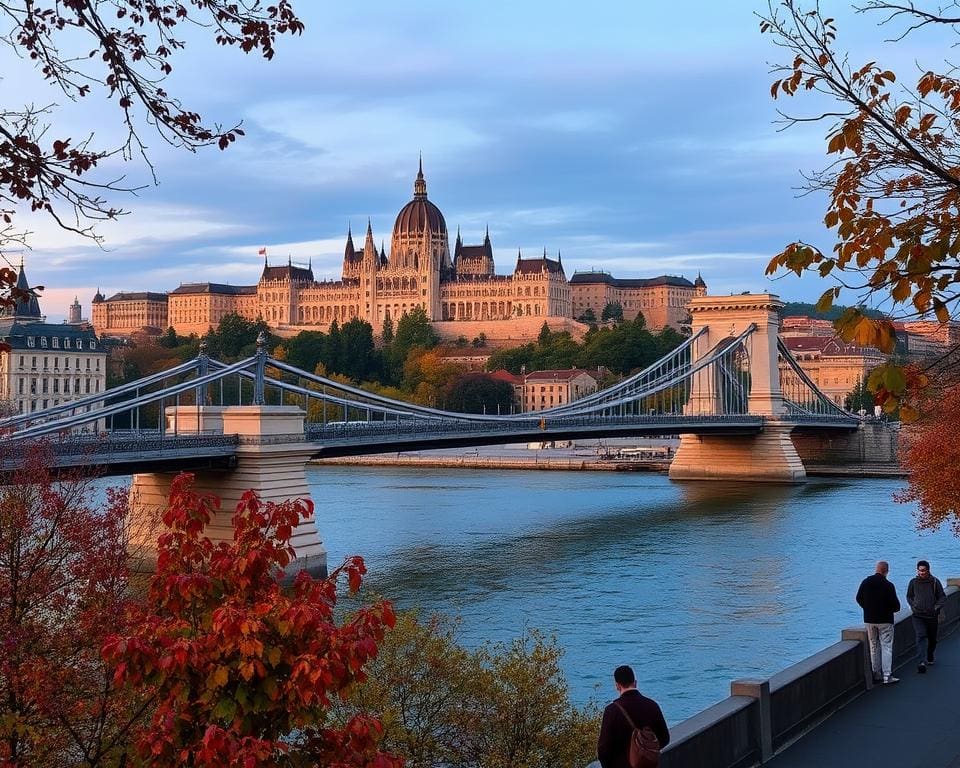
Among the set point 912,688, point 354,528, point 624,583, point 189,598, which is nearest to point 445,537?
point 354,528

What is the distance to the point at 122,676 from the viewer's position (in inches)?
174

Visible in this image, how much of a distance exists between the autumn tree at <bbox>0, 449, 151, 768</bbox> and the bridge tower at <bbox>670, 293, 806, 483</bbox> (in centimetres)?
3845

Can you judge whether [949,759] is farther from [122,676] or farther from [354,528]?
[354,528]

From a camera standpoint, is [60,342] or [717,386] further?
[60,342]

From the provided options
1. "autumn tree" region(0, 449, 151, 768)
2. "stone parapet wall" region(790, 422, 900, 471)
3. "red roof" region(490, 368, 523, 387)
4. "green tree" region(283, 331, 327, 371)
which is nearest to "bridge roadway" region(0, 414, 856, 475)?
"autumn tree" region(0, 449, 151, 768)

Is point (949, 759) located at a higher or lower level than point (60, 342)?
lower

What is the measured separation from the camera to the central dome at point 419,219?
403ft

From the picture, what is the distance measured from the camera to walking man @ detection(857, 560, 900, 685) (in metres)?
8.44

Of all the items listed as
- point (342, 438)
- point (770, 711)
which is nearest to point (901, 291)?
point (770, 711)

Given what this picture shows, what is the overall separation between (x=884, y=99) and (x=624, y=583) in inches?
701

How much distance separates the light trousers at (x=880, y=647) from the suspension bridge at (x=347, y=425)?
9.89m

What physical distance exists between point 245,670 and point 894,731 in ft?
14.2

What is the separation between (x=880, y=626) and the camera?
8422mm

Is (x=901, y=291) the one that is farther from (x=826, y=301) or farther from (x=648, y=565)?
(x=648, y=565)
